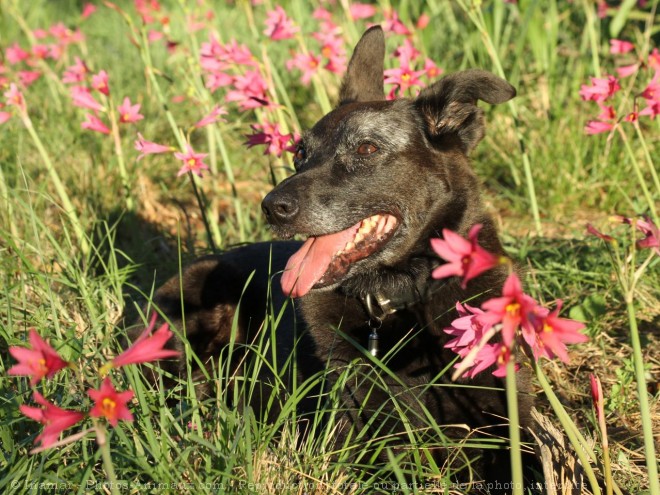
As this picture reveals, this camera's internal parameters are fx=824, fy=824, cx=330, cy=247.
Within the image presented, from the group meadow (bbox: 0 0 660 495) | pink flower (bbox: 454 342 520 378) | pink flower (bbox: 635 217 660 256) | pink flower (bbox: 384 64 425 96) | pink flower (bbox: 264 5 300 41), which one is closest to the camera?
pink flower (bbox: 454 342 520 378)

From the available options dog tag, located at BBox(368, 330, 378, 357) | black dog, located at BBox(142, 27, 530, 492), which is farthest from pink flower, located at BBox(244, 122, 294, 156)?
dog tag, located at BBox(368, 330, 378, 357)

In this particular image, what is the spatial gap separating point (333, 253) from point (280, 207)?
0.26m

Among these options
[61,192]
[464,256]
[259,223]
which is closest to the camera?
[464,256]

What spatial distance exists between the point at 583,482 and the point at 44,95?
18.8 ft

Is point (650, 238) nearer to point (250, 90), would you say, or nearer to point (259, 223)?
point (250, 90)

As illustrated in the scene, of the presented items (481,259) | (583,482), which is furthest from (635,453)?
(481,259)

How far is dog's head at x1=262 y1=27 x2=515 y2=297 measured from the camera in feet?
9.59

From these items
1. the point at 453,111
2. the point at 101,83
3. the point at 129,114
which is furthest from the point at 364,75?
the point at 101,83

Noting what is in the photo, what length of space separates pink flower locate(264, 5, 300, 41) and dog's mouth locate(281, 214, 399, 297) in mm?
1421

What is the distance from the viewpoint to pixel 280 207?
2.88m

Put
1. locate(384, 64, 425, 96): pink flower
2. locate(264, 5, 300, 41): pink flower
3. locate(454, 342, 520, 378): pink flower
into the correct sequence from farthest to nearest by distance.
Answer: locate(264, 5, 300, 41): pink flower < locate(384, 64, 425, 96): pink flower < locate(454, 342, 520, 378): pink flower

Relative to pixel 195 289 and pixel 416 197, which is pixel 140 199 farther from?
pixel 416 197

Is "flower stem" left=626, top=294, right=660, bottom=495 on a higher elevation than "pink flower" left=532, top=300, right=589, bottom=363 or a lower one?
lower

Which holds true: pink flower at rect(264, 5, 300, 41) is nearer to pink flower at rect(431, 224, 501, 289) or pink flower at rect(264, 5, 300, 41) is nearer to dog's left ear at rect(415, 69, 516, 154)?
dog's left ear at rect(415, 69, 516, 154)
